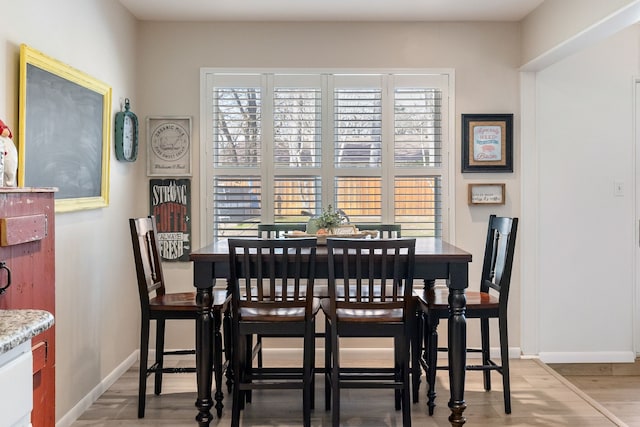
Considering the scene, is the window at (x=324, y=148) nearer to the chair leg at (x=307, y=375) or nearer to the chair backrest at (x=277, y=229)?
the chair backrest at (x=277, y=229)

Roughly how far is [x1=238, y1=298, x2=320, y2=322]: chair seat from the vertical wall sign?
154 cm

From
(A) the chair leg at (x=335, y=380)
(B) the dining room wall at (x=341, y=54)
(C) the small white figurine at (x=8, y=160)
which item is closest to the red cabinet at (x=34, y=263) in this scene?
(C) the small white figurine at (x=8, y=160)

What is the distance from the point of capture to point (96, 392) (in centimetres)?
345

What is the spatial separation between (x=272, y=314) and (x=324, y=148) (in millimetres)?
1748

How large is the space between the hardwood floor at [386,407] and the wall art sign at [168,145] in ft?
5.01

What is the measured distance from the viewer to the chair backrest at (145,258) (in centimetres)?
313

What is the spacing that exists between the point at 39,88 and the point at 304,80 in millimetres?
2094

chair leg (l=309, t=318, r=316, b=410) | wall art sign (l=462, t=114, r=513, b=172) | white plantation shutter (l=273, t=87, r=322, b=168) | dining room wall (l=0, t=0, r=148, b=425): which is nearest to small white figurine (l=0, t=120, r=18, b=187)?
dining room wall (l=0, t=0, r=148, b=425)

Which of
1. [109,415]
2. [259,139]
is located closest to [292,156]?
[259,139]

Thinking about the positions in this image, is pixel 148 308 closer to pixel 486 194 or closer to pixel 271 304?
pixel 271 304

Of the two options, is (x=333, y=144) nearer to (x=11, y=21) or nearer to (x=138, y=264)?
(x=138, y=264)

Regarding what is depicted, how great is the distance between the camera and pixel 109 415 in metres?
3.21

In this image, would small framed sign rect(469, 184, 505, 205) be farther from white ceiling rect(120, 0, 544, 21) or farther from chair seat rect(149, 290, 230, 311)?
chair seat rect(149, 290, 230, 311)

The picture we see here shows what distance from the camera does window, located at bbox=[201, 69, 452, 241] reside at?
4297 millimetres
